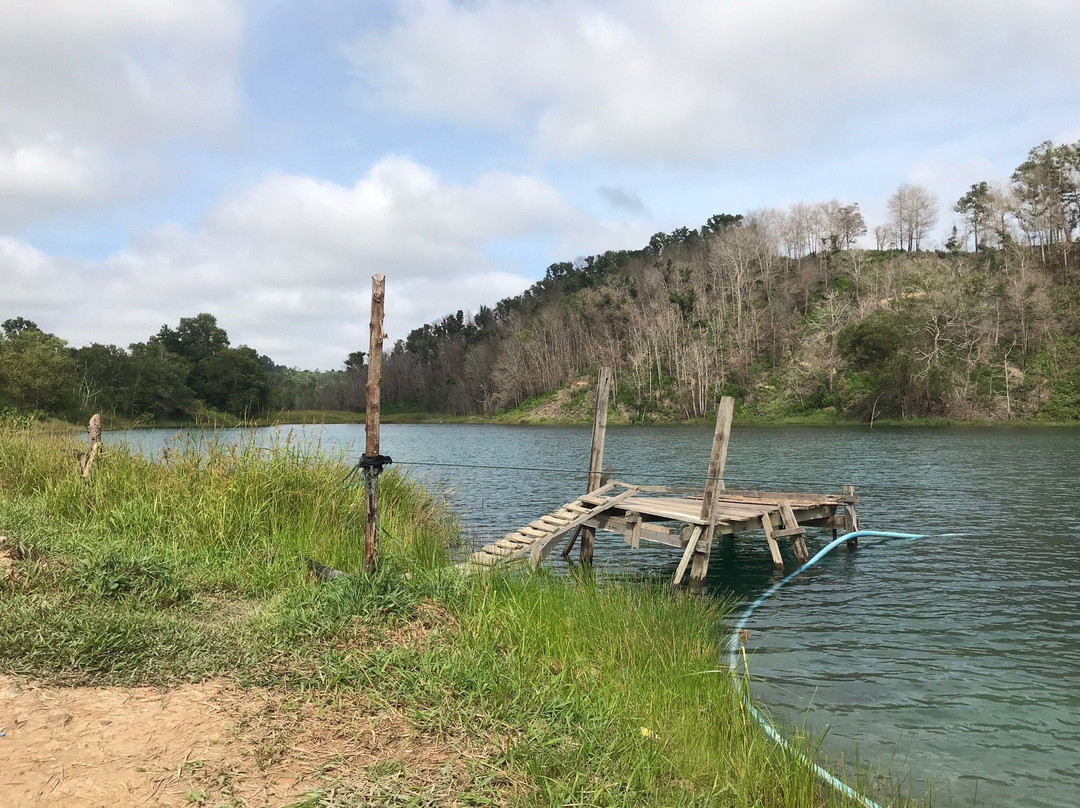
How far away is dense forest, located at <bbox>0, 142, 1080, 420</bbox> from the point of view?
64.9m

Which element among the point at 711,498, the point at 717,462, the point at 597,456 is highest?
the point at 717,462

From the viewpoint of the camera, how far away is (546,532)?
12.8 meters

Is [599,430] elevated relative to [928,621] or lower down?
elevated

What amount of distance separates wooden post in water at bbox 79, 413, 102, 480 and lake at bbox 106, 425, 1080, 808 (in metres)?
1.31

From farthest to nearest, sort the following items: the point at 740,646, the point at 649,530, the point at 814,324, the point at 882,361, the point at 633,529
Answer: the point at 814,324 < the point at 882,361 < the point at 633,529 < the point at 649,530 < the point at 740,646

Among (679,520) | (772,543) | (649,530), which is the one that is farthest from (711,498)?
(772,543)

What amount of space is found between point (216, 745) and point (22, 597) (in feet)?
9.41

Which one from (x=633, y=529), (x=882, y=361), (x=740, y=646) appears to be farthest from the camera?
(x=882, y=361)

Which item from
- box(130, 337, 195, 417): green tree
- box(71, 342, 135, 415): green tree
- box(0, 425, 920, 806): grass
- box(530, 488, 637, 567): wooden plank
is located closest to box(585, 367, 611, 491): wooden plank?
box(530, 488, 637, 567): wooden plank

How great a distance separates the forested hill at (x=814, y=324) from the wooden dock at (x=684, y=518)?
55.7 meters

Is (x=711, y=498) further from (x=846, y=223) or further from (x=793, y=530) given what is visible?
(x=846, y=223)

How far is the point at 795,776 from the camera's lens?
15.7 ft

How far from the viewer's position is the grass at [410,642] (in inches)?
179

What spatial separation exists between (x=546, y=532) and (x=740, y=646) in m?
4.73
